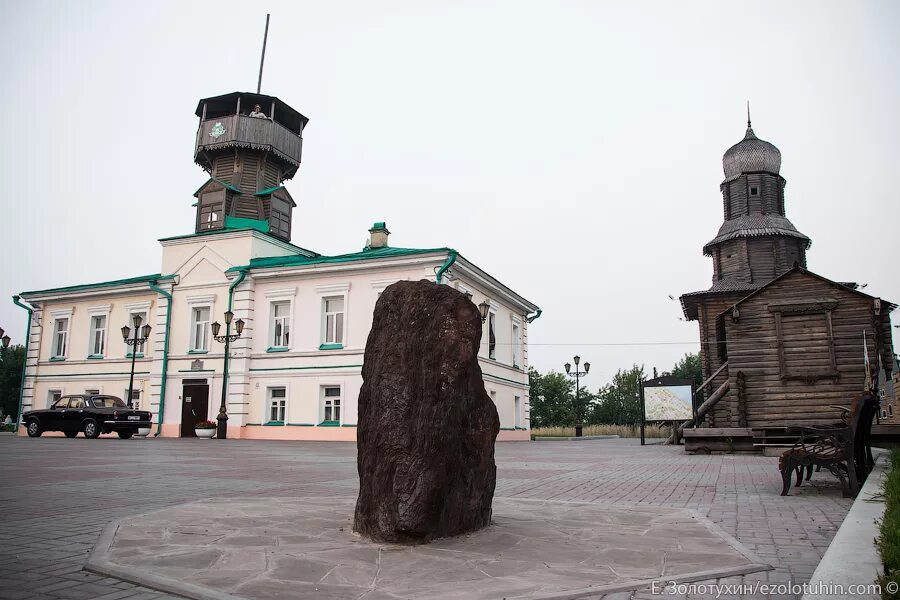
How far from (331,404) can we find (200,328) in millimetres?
7848

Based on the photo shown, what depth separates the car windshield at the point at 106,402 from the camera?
85.9 ft

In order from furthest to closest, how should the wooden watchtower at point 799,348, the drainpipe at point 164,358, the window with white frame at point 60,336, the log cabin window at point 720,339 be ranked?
the window with white frame at point 60,336
the drainpipe at point 164,358
the log cabin window at point 720,339
the wooden watchtower at point 799,348

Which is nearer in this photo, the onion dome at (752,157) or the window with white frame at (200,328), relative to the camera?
the window with white frame at (200,328)

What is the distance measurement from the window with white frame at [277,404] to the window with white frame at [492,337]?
9468 millimetres

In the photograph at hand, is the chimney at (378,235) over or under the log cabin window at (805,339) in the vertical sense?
over

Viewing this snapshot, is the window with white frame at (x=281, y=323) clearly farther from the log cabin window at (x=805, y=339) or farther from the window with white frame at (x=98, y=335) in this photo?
the log cabin window at (x=805, y=339)

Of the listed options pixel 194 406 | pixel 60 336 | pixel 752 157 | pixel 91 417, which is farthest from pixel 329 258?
pixel 752 157

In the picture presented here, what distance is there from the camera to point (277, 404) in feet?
95.6

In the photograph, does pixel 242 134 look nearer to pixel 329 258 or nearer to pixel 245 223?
pixel 245 223

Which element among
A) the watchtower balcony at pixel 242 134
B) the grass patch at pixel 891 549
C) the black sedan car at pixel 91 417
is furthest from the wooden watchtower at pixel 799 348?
the watchtower balcony at pixel 242 134

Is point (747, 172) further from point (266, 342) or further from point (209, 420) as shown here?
point (209, 420)

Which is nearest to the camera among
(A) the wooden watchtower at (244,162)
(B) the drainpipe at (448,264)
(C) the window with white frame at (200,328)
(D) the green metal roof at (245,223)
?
(B) the drainpipe at (448,264)

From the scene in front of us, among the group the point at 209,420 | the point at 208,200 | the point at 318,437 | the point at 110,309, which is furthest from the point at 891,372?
the point at 110,309

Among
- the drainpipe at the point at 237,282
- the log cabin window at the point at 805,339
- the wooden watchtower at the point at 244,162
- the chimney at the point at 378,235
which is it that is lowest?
the log cabin window at the point at 805,339
